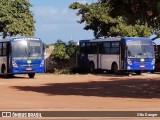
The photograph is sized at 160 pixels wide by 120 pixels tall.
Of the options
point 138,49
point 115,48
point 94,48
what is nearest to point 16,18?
point 94,48

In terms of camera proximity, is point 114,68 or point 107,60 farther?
point 107,60

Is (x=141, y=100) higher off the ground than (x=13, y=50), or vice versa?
(x=13, y=50)

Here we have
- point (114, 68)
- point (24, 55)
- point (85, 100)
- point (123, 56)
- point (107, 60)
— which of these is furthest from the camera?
point (107, 60)

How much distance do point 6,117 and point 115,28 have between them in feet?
110

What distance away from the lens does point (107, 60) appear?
38812 mm

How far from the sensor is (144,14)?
19.3 meters

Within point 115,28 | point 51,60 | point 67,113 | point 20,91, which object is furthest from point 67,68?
point 67,113

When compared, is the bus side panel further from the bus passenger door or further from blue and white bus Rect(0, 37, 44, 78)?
blue and white bus Rect(0, 37, 44, 78)

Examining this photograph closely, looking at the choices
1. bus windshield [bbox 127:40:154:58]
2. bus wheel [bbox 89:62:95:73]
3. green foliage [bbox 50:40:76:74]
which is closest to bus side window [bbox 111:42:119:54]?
bus windshield [bbox 127:40:154:58]

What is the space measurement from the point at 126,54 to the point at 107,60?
296 centimetres

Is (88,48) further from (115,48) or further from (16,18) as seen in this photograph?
(16,18)

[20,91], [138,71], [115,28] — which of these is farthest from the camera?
[115,28]

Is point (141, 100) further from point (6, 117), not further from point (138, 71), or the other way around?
point (138, 71)

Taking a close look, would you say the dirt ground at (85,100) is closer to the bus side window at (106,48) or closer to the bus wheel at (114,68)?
the bus wheel at (114,68)
